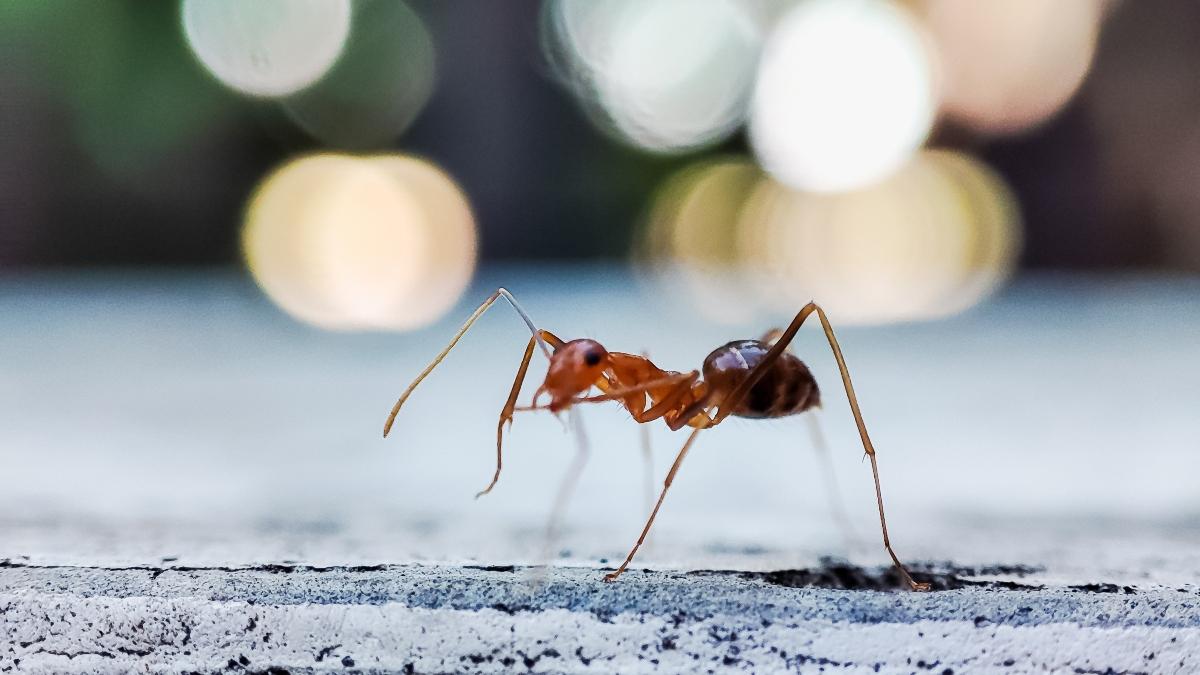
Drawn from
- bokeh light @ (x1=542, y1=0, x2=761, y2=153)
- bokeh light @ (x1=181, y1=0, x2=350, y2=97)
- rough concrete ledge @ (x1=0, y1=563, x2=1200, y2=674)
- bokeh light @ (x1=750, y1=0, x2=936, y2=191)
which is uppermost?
bokeh light @ (x1=750, y1=0, x2=936, y2=191)

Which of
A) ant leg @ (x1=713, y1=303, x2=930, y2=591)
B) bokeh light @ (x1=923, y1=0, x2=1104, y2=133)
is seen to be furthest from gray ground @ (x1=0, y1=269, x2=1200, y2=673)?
bokeh light @ (x1=923, y1=0, x2=1104, y2=133)

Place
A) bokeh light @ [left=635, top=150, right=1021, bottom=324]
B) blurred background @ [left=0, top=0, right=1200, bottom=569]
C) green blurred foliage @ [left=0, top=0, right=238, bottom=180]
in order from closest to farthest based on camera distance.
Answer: blurred background @ [left=0, top=0, right=1200, bottom=569]
green blurred foliage @ [left=0, top=0, right=238, bottom=180]
bokeh light @ [left=635, top=150, right=1021, bottom=324]

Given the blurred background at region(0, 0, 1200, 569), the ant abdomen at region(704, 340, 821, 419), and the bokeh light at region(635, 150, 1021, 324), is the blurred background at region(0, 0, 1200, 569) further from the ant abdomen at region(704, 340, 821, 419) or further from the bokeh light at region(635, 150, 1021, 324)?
the ant abdomen at region(704, 340, 821, 419)

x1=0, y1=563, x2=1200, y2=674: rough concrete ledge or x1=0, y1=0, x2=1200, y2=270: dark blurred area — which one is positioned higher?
x1=0, y1=0, x2=1200, y2=270: dark blurred area

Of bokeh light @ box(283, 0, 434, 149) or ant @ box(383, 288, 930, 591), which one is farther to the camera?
bokeh light @ box(283, 0, 434, 149)

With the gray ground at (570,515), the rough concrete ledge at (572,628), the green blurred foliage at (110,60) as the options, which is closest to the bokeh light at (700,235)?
the gray ground at (570,515)

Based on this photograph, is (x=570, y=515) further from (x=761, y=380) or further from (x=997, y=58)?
(x=997, y=58)

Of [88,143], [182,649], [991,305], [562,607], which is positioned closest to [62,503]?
[182,649]
